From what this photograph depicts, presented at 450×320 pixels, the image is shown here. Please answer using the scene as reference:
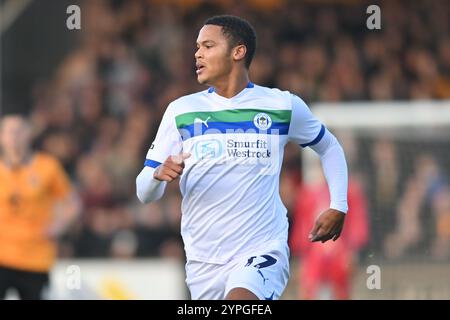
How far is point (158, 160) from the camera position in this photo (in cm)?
614

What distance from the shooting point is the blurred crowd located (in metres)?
13.4

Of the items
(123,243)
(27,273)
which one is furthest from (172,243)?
(27,273)

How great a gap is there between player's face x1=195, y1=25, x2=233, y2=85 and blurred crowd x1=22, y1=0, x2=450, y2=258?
6.46 m

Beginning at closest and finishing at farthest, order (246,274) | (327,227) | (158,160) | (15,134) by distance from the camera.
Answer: (246,274) < (158,160) < (327,227) < (15,134)

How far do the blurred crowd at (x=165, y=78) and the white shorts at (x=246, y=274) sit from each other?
6.28 metres

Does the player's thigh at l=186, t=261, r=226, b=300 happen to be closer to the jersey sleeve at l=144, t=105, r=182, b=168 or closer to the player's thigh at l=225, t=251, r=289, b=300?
the player's thigh at l=225, t=251, r=289, b=300

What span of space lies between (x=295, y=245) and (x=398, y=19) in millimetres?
5946

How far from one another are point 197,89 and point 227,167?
29.1ft

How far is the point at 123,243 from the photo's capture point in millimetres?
13062

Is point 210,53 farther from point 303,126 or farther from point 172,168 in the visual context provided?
point 172,168

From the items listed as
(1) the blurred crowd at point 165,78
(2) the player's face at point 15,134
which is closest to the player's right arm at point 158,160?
(2) the player's face at point 15,134

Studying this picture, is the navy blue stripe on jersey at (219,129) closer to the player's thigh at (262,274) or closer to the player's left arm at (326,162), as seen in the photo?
the player's left arm at (326,162)

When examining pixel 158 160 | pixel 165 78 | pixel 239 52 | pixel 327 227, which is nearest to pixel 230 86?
pixel 239 52

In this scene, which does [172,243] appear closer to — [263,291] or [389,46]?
[389,46]
